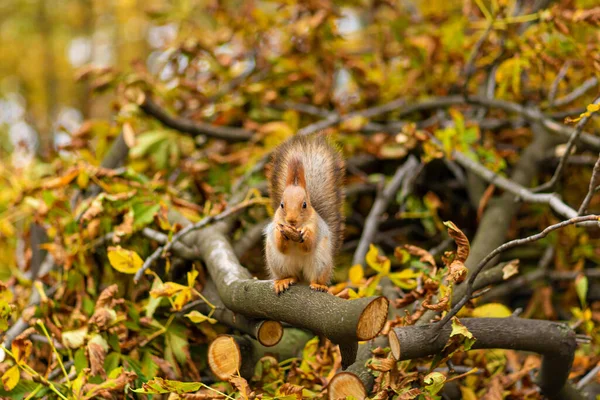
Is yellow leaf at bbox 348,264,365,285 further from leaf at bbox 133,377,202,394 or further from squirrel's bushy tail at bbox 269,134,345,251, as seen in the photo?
leaf at bbox 133,377,202,394

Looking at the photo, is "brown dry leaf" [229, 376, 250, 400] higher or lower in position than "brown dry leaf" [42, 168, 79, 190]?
lower

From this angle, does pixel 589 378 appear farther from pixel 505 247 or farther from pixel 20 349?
pixel 20 349

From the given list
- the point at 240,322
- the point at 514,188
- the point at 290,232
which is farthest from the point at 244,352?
the point at 514,188

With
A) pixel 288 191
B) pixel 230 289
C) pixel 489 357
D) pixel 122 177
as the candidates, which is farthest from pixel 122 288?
pixel 489 357

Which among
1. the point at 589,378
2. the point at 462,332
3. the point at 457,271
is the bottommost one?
the point at 589,378

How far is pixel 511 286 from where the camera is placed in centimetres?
196

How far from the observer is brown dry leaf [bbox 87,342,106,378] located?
130cm

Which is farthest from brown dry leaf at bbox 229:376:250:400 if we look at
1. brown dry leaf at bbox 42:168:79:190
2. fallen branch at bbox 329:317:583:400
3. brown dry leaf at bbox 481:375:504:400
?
brown dry leaf at bbox 42:168:79:190

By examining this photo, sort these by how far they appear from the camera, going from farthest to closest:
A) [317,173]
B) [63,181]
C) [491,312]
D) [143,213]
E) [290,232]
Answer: [63,181]
[143,213]
[491,312]
[317,173]
[290,232]

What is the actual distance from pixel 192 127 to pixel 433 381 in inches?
55.1

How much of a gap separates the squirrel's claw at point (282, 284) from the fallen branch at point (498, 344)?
187mm

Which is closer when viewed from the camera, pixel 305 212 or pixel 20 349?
pixel 305 212

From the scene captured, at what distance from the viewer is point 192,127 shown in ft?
7.17

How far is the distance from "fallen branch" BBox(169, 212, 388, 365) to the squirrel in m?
0.04
